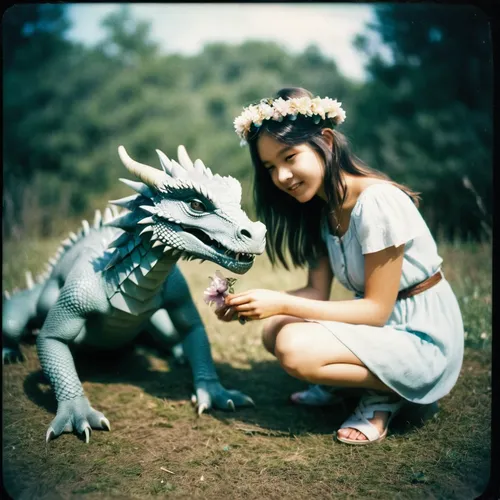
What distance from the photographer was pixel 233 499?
203 cm

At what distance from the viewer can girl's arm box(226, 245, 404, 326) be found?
2244 millimetres

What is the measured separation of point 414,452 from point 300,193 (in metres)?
1.28

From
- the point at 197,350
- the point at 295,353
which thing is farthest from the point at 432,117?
the point at 295,353

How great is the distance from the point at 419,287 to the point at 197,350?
1.25 meters

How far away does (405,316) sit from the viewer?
246 cm

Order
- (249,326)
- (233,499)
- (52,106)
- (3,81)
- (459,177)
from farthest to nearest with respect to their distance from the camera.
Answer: (52,106)
(459,177)
(249,326)
(3,81)
(233,499)

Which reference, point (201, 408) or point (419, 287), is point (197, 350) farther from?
point (419, 287)

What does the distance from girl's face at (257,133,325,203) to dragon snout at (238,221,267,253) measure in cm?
29

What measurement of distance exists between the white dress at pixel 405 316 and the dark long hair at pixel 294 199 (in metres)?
0.16

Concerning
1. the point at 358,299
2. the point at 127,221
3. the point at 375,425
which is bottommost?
the point at 375,425

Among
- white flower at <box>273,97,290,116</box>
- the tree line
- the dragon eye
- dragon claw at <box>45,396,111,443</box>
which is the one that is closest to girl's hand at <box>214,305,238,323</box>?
the dragon eye

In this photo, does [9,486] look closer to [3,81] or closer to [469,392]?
[3,81]

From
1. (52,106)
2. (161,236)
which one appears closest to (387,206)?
(161,236)

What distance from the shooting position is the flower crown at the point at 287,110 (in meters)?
2.27
